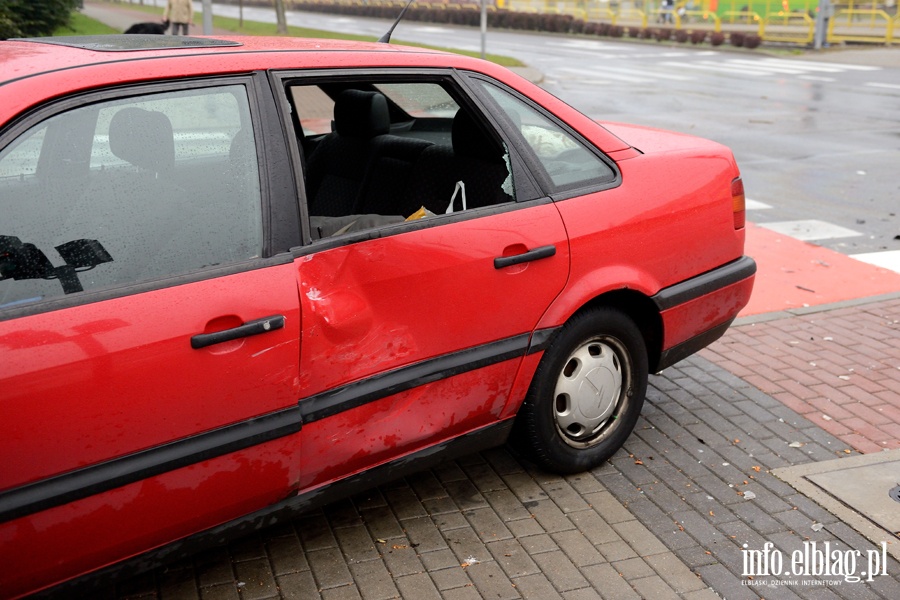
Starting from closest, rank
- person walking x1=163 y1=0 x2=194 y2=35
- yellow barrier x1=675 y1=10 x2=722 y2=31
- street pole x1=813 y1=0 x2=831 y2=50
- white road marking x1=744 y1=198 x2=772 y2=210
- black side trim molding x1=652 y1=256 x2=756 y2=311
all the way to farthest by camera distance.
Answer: black side trim molding x1=652 y1=256 x2=756 y2=311 → white road marking x1=744 y1=198 x2=772 y2=210 → person walking x1=163 y1=0 x2=194 y2=35 → street pole x1=813 y1=0 x2=831 y2=50 → yellow barrier x1=675 y1=10 x2=722 y2=31

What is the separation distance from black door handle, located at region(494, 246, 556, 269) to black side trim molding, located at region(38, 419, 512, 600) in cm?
65

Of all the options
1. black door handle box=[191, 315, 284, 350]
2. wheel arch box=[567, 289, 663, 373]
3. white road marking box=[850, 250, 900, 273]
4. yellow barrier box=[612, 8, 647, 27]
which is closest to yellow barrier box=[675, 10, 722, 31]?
yellow barrier box=[612, 8, 647, 27]

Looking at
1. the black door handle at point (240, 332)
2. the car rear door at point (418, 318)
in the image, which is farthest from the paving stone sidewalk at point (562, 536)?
the black door handle at point (240, 332)

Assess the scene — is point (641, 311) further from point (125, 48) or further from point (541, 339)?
point (125, 48)

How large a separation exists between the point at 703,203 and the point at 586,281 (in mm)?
793

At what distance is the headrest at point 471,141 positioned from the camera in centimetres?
364

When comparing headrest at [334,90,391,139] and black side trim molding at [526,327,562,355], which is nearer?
black side trim molding at [526,327,562,355]

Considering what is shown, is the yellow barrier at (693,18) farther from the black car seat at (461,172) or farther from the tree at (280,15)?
the black car seat at (461,172)

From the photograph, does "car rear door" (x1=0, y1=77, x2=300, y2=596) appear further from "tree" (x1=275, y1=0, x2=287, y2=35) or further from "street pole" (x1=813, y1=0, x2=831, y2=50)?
"street pole" (x1=813, y1=0, x2=831, y2=50)

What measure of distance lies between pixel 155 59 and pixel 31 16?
14.4 metres

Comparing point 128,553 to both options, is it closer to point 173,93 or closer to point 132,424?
point 132,424

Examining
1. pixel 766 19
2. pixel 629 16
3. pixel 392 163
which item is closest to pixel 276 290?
pixel 392 163

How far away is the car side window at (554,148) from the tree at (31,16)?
10893mm

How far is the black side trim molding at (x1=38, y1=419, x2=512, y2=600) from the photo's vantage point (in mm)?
2590
